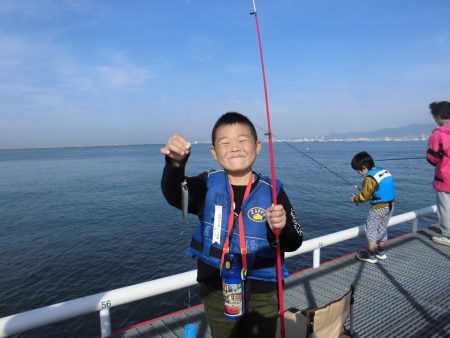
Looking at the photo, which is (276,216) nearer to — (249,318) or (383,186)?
(249,318)

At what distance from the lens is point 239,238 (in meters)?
2.31

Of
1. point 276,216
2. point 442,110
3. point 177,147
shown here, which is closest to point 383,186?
point 442,110

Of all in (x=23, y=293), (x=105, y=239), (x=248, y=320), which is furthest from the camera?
(x=105, y=239)

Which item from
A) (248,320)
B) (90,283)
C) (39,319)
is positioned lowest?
(90,283)

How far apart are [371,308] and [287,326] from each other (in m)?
2.09

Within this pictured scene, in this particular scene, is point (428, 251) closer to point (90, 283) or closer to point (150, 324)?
point (150, 324)

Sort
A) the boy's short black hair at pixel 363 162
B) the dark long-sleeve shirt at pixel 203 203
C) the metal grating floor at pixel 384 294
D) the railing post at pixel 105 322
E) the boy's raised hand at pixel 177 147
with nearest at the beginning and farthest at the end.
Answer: the boy's raised hand at pixel 177 147, the dark long-sleeve shirt at pixel 203 203, the railing post at pixel 105 322, the metal grating floor at pixel 384 294, the boy's short black hair at pixel 363 162

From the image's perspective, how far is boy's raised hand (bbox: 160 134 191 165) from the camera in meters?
1.94

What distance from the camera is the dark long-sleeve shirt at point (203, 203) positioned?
2121mm

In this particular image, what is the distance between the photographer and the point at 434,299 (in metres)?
4.57

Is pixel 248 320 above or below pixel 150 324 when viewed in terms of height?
above

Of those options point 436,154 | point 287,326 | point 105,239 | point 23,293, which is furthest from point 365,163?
point 105,239

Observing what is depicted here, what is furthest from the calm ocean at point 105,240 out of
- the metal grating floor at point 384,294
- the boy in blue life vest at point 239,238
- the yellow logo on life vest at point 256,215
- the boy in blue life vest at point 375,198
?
the yellow logo on life vest at point 256,215

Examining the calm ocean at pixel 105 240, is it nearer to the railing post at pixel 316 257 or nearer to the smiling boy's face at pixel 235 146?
the railing post at pixel 316 257
